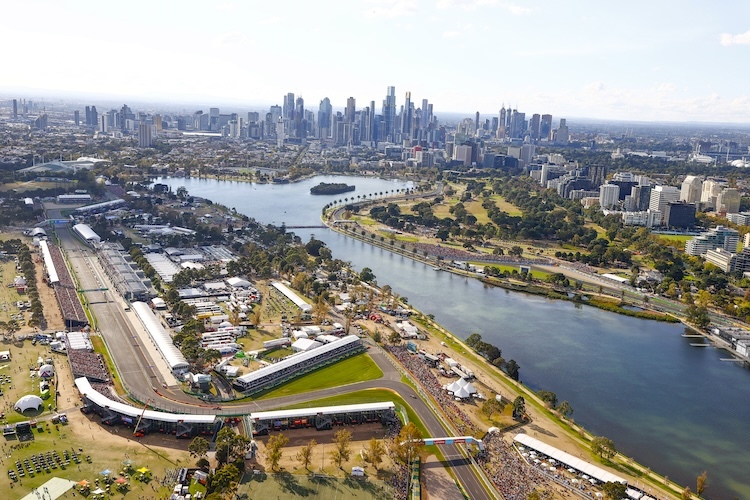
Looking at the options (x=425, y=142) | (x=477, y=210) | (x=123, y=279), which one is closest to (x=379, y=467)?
(x=123, y=279)

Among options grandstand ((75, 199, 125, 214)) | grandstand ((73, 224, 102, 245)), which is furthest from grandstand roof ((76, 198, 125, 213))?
grandstand ((73, 224, 102, 245))

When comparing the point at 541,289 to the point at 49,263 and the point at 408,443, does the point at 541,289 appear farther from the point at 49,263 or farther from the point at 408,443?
the point at 49,263

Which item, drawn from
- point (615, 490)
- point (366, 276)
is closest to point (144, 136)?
point (366, 276)

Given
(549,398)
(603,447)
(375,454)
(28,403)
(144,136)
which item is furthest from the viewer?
(144,136)

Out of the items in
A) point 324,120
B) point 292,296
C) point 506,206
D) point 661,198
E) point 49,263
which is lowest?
→ point 292,296

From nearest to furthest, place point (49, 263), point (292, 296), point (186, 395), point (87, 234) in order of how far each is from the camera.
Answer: point (186, 395) → point (292, 296) → point (49, 263) → point (87, 234)

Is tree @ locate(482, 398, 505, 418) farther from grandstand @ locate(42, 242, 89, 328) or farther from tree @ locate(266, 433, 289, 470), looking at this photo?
grandstand @ locate(42, 242, 89, 328)

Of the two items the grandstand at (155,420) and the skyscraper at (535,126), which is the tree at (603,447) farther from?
the skyscraper at (535,126)
